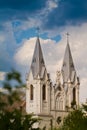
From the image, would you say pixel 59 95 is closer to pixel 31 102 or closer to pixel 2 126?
pixel 31 102

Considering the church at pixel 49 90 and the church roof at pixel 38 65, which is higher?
the church roof at pixel 38 65

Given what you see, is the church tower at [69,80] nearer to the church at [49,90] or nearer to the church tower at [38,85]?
the church at [49,90]

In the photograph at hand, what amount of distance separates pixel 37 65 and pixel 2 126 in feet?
168

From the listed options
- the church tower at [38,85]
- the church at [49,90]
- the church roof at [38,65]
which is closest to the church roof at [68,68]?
the church at [49,90]

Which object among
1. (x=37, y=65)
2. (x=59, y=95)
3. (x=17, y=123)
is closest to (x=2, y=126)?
(x=17, y=123)

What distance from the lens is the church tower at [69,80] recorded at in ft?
219

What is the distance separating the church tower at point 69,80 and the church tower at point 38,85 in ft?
9.78

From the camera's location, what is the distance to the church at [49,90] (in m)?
63.8

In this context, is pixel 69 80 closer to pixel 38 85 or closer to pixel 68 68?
pixel 68 68

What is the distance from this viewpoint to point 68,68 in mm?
66875

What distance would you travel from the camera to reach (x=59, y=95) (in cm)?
6794

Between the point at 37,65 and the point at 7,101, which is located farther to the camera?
the point at 37,65

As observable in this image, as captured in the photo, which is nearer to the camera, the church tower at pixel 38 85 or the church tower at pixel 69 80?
the church tower at pixel 38 85

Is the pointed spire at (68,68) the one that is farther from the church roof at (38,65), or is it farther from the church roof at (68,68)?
the church roof at (38,65)
